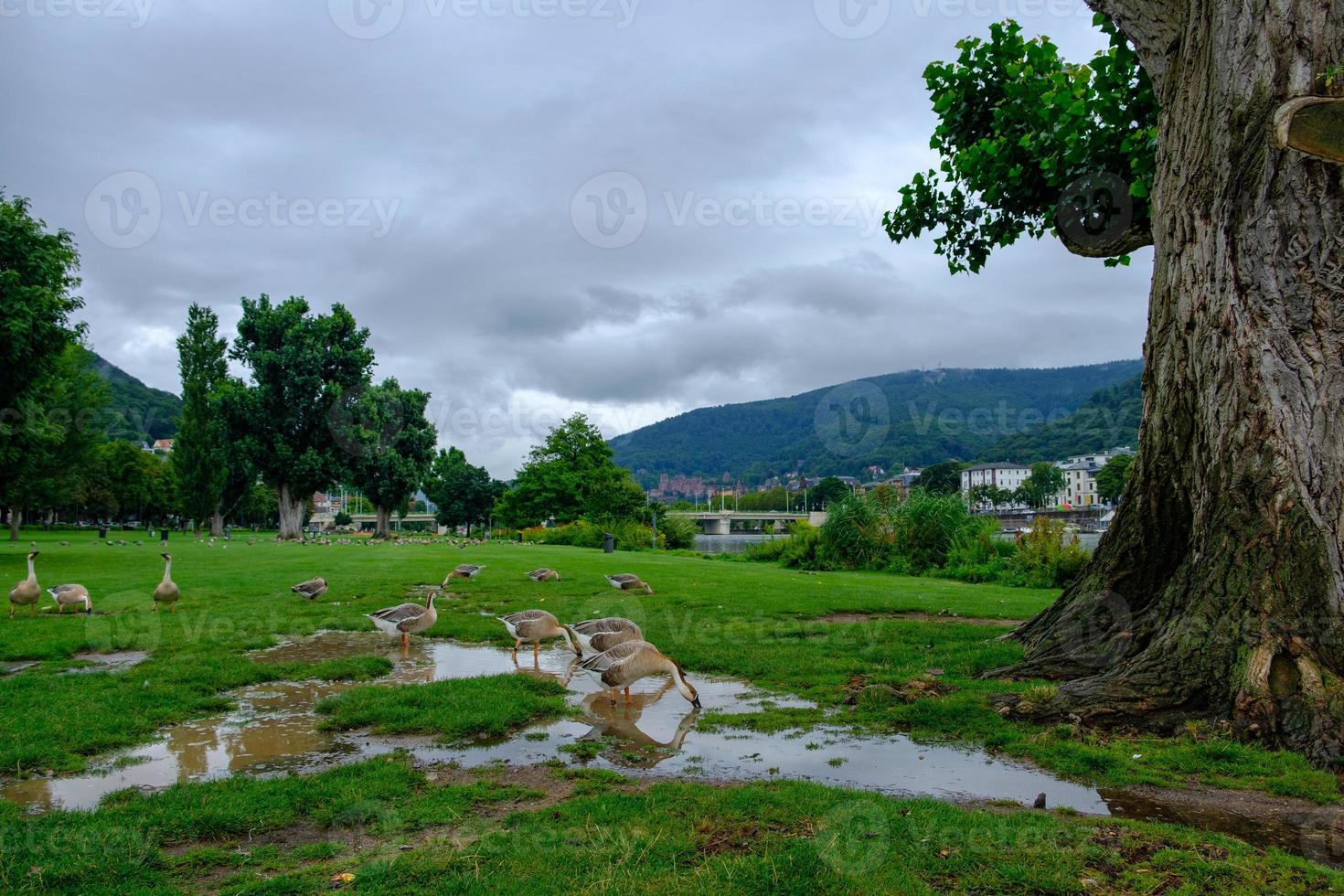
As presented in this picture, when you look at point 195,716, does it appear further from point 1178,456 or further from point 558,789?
point 1178,456

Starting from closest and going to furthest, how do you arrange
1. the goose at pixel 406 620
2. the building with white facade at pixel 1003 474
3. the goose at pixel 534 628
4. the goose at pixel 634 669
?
the goose at pixel 634 669, the goose at pixel 534 628, the goose at pixel 406 620, the building with white facade at pixel 1003 474

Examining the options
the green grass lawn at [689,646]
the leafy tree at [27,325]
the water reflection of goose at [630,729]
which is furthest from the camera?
the leafy tree at [27,325]

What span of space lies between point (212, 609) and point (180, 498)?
6044 cm

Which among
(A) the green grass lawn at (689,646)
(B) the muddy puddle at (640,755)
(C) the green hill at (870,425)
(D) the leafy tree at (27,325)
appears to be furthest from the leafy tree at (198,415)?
(B) the muddy puddle at (640,755)

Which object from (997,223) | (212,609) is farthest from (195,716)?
(997,223)

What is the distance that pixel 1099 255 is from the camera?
10.5m

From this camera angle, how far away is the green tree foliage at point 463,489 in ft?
358

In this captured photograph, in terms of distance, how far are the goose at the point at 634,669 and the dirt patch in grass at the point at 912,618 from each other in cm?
603

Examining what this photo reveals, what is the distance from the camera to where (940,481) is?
43.2 m

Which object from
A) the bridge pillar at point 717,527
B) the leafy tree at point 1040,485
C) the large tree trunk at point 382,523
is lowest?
the bridge pillar at point 717,527

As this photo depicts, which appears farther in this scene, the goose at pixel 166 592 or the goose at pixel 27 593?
the goose at pixel 166 592

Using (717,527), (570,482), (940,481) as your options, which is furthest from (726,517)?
(940,481)

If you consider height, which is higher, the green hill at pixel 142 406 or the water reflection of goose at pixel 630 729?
the green hill at pixel 142 406

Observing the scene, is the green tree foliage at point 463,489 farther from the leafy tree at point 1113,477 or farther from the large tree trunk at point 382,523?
the leafy tree at point 1113,477
